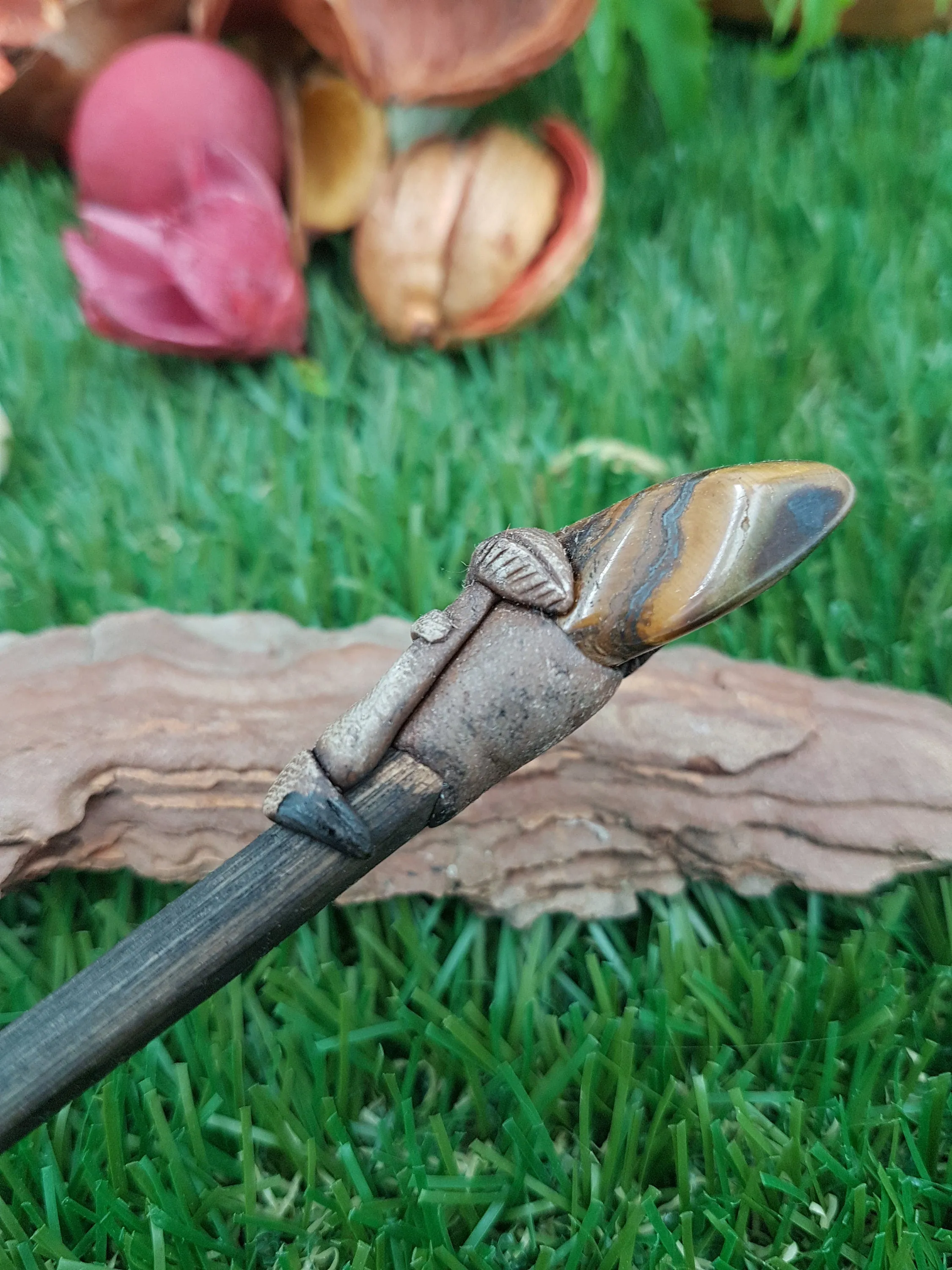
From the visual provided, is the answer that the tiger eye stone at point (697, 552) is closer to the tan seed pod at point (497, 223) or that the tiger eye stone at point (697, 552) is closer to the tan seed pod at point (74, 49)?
the tan seed pod at point (497, 223)

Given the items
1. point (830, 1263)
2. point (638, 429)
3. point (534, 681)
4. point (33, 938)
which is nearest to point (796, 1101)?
point (830, 1263)

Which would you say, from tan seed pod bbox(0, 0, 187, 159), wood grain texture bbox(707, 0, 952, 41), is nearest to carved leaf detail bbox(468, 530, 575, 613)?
tan seed pod bbox(0, 0, 187, 159)

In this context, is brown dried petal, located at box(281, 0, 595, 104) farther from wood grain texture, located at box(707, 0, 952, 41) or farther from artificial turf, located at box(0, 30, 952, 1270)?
wood grain texture, located at box(707, 0, 952, 41)

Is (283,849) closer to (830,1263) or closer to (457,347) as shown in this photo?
(830,1263)

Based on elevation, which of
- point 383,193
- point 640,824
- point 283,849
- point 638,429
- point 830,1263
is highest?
point 383,193

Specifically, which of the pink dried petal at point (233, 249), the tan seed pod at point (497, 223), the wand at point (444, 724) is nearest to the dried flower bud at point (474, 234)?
the tan seed pod at point (497, 223)

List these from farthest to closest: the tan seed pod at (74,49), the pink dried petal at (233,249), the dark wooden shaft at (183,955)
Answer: the tan seed pod at (74,49) → the pink dried petal at (233,249) → the dark wooden shaft at (183,955)

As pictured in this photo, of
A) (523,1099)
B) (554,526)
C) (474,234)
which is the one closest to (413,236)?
(474,234)
